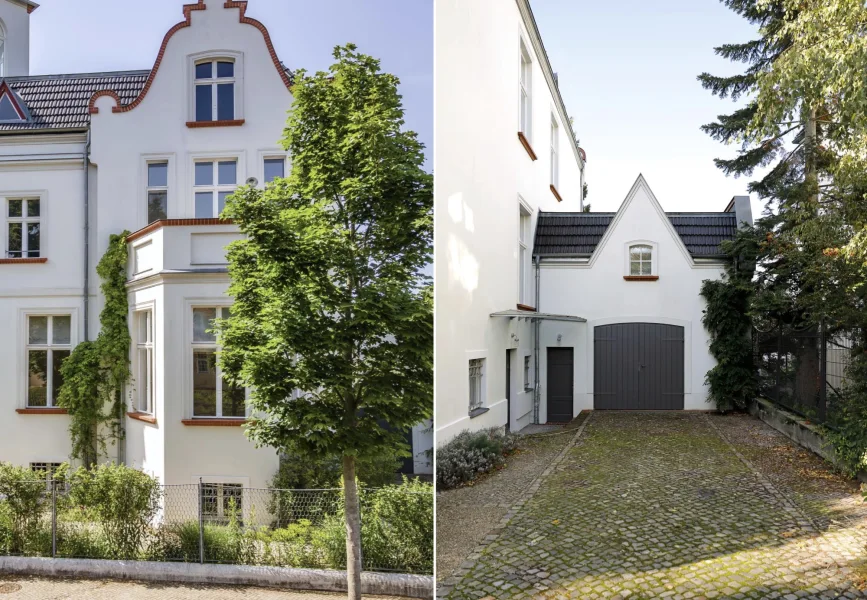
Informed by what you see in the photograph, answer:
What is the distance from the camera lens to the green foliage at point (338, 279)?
1738 mm

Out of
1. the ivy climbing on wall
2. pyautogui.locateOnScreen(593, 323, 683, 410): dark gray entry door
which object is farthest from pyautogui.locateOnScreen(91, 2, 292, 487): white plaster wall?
the ivy climbing on wall

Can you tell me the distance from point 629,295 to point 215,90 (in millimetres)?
2685

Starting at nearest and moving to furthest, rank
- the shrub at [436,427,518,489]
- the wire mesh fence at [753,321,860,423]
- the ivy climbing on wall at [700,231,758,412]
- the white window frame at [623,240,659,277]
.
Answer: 1. the shrub at [436,427,518,489]
2. the white window frame at [623,240,659,277]
3. the ivy climbing on wall at [700,231,758,412]
4. the wire mesh fence at [753,321,860,423]

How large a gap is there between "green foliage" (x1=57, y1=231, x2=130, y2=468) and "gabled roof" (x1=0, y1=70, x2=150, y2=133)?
0.41 metres

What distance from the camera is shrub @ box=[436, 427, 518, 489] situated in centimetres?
199

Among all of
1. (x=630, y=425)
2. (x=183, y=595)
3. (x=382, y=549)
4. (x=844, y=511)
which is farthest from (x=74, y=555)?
(x=844, y=511)

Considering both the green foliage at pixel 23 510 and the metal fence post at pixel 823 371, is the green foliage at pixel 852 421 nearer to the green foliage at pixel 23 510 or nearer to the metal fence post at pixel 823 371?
the metal fence post at pixel 823 371

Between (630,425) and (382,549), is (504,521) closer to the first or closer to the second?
(382,549)

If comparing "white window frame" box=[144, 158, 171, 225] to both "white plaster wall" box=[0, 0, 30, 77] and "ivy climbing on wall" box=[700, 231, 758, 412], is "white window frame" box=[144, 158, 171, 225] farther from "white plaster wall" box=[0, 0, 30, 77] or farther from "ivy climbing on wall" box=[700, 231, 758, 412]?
"ivy climbing on wall" box=[700, 231, 758, 412]

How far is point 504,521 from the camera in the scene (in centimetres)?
225

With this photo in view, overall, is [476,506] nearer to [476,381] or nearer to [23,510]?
[476,381]

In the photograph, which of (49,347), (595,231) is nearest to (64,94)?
(49,347)

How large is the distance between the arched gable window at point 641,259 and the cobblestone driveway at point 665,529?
3.33ft

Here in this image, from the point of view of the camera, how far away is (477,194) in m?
2.06
